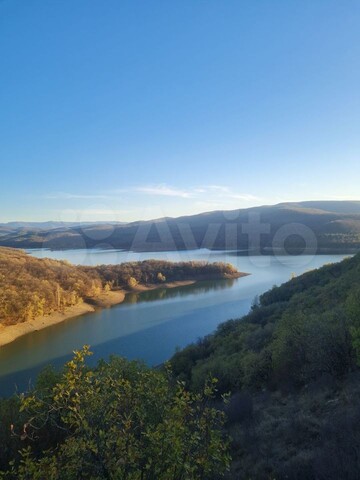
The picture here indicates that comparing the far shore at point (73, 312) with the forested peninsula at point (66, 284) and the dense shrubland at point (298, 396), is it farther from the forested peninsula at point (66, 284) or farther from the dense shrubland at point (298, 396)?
the dense shrubland at point (298, 396)

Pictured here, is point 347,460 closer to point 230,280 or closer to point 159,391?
point 159,391

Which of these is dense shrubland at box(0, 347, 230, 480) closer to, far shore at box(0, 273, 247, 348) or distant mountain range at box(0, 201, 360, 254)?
far shore at box(0, 273, 247, 348)

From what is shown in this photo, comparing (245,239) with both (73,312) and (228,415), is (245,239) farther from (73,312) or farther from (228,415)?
(228,415)

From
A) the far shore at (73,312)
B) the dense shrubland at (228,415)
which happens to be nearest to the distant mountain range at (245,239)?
the far shore at (73,312)

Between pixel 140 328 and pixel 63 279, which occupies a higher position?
pixel 63 279

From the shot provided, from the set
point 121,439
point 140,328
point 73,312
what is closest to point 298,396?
point 121,439

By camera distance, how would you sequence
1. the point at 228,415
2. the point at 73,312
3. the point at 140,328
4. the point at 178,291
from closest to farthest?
the point at 228,415 < the point at 140,328 < the point at 73,312 < the point at 178,291
